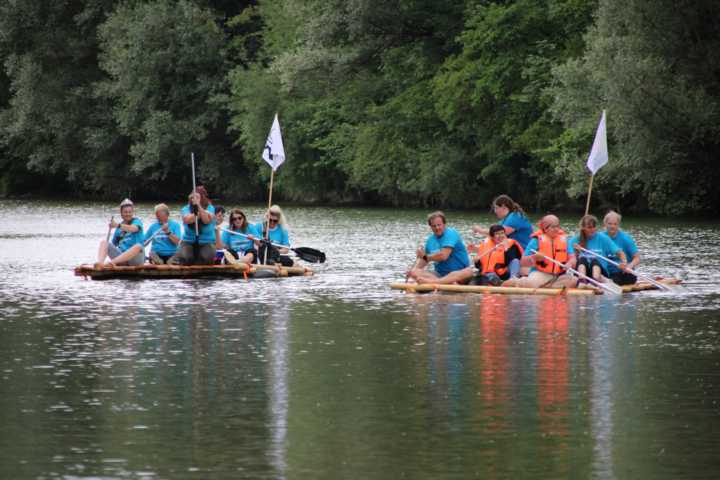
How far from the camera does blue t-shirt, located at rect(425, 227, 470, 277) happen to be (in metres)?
21.0

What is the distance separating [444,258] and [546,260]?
Answer: 131 centimetres

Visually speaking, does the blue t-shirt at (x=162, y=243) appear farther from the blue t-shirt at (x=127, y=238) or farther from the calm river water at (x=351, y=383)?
the calm river water at (x=351, y=383)

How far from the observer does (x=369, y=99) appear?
5984 cm

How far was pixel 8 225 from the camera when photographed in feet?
152

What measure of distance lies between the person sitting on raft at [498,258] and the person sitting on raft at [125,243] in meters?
5.23

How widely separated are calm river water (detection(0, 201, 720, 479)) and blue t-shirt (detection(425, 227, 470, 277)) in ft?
2.79

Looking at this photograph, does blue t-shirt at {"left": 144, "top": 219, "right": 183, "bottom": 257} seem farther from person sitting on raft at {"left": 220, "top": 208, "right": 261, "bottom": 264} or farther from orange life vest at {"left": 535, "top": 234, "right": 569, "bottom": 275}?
orange life vest at {"left": 535, "top": 234, "right": 569, "bottom": 275}

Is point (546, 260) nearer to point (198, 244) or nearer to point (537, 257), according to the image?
point (537, 257)

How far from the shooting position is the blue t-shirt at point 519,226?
2195cm

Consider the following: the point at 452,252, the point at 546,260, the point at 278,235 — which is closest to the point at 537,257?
the point at 546,260

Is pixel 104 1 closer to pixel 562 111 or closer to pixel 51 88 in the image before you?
pixel 51 88

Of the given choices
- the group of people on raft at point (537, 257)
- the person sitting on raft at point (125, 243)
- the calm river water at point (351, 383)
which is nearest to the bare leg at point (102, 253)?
the person sitting on raft at point (125, 243)

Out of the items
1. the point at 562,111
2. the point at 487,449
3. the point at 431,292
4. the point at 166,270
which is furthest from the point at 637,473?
the point at 562,111

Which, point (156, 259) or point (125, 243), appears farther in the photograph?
point (156, 259)
